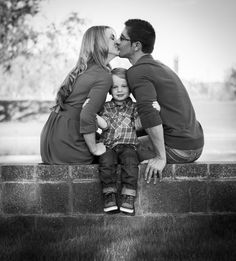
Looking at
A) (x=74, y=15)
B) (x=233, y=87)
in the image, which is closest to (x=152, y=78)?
(x=74, y=15)

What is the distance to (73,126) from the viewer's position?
309 cm

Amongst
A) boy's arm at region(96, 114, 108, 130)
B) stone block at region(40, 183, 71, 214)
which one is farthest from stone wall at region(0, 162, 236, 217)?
boy's arm at region(96, 114, 108, 130)

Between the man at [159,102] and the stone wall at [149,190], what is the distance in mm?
102

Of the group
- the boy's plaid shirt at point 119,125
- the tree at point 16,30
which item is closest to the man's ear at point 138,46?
the boy's plaid shirt at point 119,125

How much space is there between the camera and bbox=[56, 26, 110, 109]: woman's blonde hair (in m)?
3.06

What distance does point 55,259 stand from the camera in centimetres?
232

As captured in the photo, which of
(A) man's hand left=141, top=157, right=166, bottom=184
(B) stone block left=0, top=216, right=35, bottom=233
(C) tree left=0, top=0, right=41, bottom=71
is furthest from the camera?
(C) tree left=0, top=0, right=41, bottom=71

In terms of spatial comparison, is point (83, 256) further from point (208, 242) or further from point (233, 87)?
point (233, 87)

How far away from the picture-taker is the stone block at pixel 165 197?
3070mm

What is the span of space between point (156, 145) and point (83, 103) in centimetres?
54

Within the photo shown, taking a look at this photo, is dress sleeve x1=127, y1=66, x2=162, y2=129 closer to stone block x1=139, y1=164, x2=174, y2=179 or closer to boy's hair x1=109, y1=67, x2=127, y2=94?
boy's hair x1=109, y1=67, x2=127, y2=94

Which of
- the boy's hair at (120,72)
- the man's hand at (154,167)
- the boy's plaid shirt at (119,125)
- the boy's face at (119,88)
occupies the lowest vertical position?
the man's hand at (154,167)

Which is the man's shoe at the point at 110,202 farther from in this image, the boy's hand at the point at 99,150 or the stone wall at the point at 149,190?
the boy's hand at the point at 99,150

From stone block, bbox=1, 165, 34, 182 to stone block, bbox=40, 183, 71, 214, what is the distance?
4.4 inches
